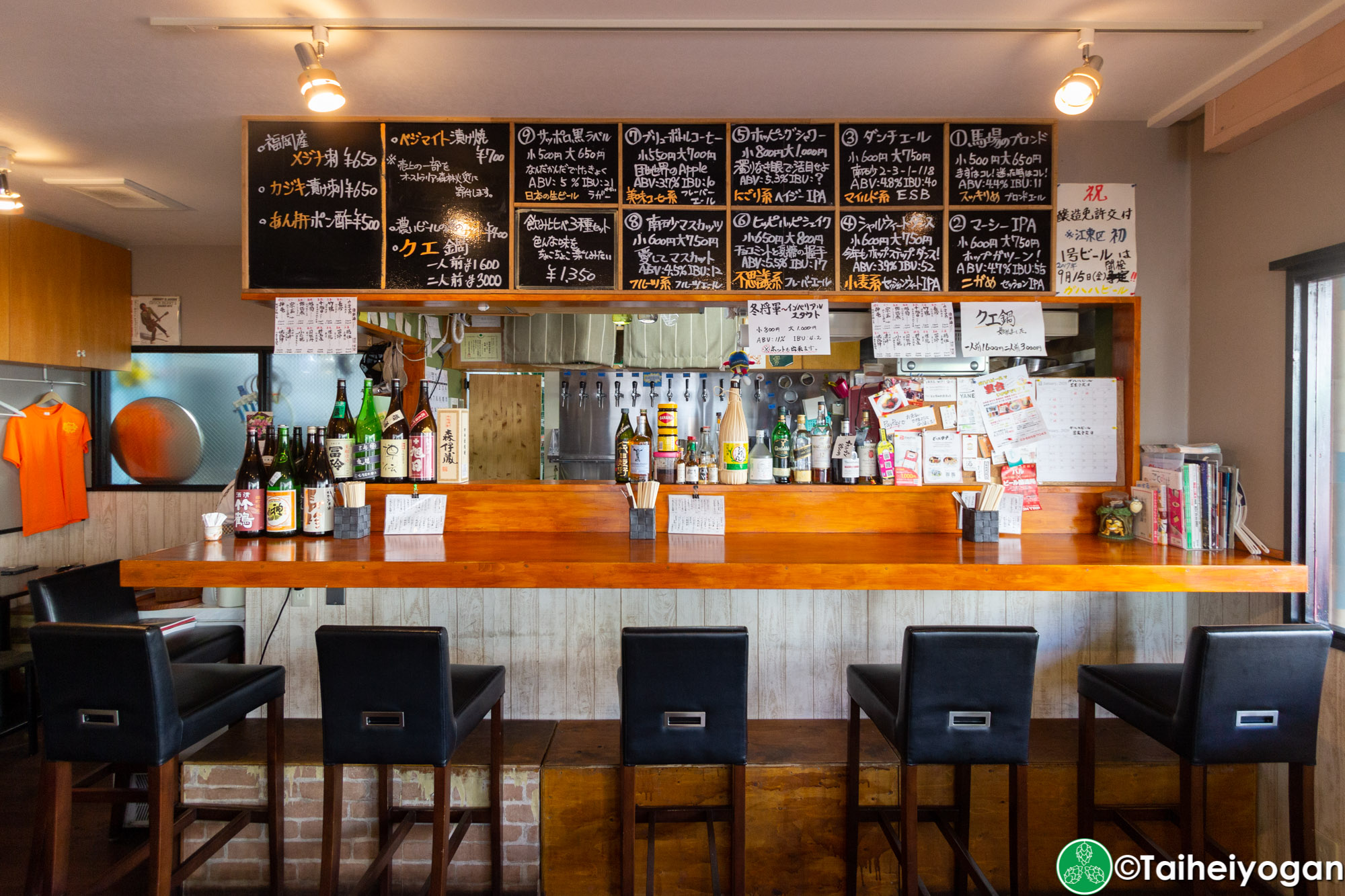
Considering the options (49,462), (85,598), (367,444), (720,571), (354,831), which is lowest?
(354,831)

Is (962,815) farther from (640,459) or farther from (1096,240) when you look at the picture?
(1096,240)

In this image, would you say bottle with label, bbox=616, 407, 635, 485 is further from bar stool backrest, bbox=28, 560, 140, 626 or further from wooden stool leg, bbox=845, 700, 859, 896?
bar stool backrest, bbox=28, 560, 140, 626

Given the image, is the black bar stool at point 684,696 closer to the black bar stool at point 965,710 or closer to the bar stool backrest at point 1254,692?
the black bar stool at point 965,710

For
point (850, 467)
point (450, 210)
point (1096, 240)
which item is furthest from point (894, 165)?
point (450, 210)

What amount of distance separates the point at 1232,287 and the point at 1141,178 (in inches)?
22.7

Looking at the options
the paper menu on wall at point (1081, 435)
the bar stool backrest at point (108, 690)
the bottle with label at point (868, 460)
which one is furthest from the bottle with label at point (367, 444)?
the paper menu on wall at point (1081, 435)

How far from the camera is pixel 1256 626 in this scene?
5.69ft

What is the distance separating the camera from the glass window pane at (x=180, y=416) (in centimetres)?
470

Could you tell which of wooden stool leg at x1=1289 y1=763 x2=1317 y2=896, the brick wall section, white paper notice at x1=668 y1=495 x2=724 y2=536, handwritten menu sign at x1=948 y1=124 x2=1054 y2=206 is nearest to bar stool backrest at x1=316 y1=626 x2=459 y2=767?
Result: the brick wall section

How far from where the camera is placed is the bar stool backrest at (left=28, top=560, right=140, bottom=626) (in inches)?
89.5

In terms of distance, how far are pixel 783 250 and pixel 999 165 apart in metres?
0.89

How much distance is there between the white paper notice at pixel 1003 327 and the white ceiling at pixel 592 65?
2.49 ft

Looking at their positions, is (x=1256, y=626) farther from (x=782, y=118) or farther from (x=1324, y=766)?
(x=782, y=118)

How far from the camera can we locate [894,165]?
2.60 meters
